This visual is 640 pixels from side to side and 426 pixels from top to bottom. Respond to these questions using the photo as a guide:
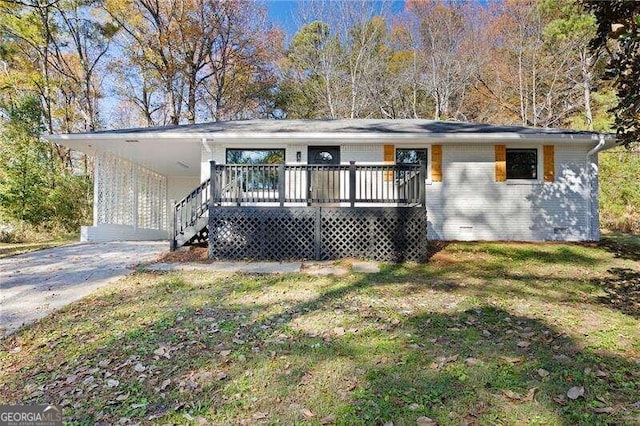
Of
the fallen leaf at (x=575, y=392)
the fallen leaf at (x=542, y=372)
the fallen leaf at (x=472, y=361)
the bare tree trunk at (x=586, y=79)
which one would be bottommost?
the fallen leaf at (x=575, y=392)

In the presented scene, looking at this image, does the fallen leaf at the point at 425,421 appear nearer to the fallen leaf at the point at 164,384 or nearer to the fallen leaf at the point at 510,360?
the fallen leaf at the point at 510,360

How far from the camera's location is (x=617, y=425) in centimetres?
229

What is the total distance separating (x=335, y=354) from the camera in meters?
3.29

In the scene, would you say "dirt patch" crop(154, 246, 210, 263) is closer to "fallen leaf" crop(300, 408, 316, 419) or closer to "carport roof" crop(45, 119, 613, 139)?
"carport roof" crop(45, 119, 613, 139)

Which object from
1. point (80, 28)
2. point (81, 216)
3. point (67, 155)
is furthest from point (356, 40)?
point (67, 155)

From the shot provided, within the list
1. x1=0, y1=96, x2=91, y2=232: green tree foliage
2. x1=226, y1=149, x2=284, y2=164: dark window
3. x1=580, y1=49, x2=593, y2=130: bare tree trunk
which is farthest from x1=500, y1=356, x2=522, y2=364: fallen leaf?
x1=580, y1=49, x2=593, y2=130: bare tree trunk

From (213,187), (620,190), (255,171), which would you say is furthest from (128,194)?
(620,190)

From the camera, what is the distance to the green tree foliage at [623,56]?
472cm

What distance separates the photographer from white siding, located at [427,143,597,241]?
379 inches

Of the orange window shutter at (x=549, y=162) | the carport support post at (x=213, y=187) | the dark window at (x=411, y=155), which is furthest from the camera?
the dark window at (x=411, y=155)

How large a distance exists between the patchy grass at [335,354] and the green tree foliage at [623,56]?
2470mm

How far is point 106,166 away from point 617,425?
12472mm

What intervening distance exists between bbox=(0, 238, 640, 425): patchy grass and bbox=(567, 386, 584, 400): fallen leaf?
27 mm

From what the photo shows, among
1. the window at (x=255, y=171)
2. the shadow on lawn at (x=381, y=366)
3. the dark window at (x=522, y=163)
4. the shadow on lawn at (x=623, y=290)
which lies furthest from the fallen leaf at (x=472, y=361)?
the dark window at (x=522, y=163)
